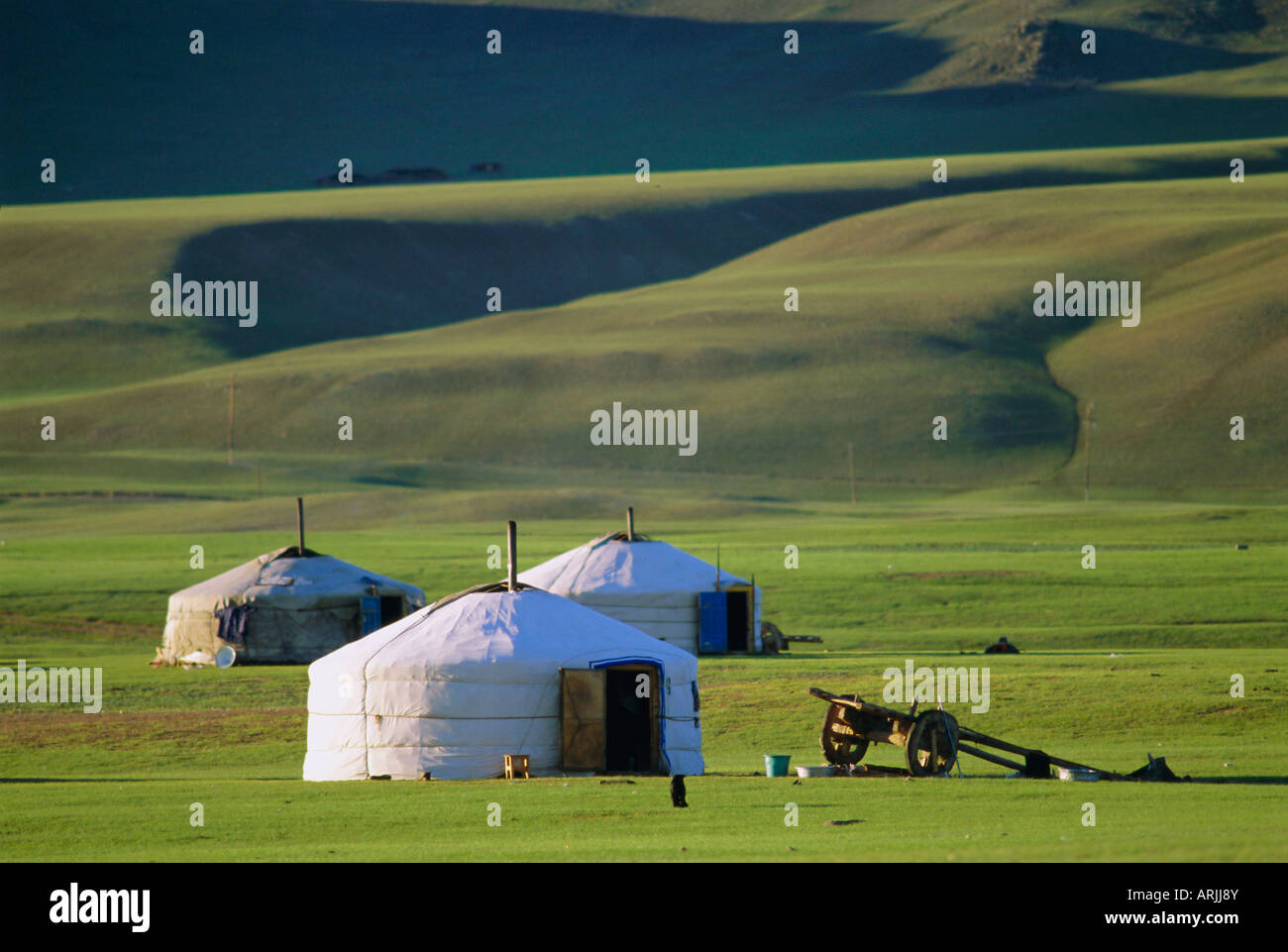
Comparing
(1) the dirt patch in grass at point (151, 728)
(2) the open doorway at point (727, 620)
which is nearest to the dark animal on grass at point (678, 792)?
(1) the dirt patch in grass at point (151, 728)

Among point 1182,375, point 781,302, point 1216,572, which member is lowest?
point 1216,572

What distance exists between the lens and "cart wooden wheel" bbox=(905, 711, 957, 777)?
1581cm

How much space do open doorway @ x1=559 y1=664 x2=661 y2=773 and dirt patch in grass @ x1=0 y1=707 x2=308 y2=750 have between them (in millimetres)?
4937

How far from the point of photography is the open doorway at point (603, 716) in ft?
55.7

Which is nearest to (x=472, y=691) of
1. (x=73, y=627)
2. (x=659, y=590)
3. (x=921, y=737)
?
(x=921, y=737)

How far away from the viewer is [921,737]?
15.9 meters

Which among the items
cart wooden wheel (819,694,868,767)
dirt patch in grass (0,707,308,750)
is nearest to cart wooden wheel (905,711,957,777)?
cart wooden wheel (819,694,868,767)

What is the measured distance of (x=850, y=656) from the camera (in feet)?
86.7

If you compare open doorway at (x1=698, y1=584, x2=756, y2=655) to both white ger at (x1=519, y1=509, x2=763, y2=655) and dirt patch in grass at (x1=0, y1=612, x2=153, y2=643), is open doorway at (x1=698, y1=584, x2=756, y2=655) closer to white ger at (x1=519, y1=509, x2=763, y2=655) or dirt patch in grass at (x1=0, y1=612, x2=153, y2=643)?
Answer: white ger at (x1=519, y1=509, x2=763, y2=655)

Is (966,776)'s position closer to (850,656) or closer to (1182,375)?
(850,656)
